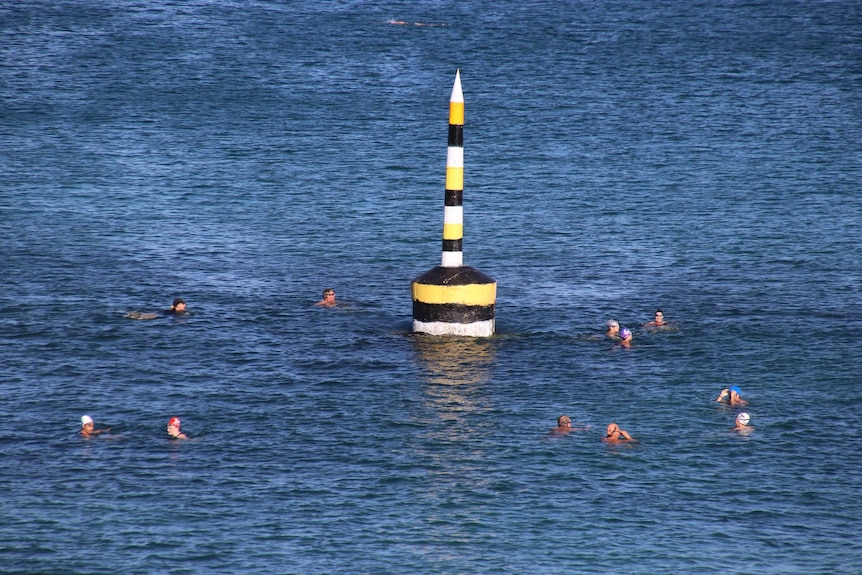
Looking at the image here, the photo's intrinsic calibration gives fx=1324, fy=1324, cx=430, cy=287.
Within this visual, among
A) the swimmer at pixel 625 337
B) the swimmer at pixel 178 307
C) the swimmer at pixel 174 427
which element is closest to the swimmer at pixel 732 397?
the swimmer at pixel 625 337

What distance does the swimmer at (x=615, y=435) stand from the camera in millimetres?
42812

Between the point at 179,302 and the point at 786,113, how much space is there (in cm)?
6243

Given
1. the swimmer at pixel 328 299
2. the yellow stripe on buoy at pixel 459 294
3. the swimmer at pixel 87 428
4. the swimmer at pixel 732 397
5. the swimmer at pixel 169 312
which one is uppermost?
the yellow stripe on buoy at pixel 459 294

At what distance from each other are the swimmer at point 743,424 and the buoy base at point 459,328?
43.2 ft

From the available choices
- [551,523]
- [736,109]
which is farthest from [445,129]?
[551,523]

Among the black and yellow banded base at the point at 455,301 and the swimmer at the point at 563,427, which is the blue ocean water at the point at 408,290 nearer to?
the swimmer at the point at 563,427

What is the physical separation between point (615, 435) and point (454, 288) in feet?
41.2

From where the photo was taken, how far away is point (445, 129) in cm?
10119

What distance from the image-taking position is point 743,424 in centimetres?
4384

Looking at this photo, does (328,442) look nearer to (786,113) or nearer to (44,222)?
(44,222)

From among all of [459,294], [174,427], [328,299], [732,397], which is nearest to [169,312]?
[328,299]

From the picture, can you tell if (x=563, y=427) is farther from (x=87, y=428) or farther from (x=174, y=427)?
(x=87, y=428)

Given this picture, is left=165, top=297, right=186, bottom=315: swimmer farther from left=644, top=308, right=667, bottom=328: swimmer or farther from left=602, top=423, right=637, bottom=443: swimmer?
left=602, top=423, right=637, bottom=443: swimmer

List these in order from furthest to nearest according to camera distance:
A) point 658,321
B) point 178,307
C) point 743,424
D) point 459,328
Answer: point 178,307, point 658,321, point 459,328, point 743,424
